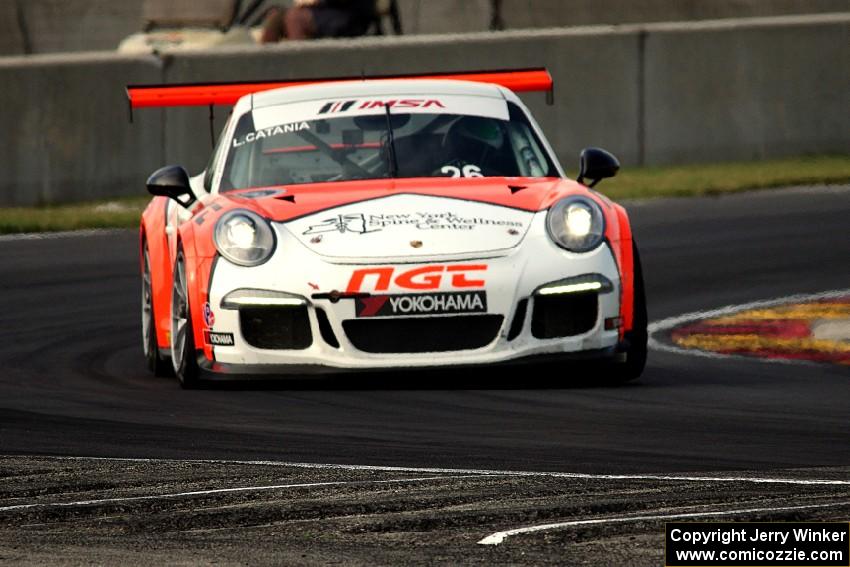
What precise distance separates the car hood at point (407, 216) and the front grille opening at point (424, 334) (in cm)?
26

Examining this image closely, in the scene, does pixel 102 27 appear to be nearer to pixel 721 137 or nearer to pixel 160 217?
pixel 721 137

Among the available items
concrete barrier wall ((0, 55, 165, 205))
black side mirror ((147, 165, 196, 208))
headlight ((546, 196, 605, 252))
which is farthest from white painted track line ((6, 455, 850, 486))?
concrete barrier wall ((0, 55, 165, 205))

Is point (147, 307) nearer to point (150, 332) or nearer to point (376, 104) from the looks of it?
point (150, 332)

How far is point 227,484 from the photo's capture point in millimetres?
6227

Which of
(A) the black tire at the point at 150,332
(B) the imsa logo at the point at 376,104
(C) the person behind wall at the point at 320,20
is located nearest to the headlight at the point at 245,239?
(A) the black tire at the point at 150,332

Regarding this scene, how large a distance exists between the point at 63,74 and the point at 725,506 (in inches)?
467

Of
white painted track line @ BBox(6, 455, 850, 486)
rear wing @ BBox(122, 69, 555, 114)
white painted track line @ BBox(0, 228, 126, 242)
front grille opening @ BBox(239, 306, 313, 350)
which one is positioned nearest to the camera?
white painted track line @ BBox(6, 455, 850, 486)

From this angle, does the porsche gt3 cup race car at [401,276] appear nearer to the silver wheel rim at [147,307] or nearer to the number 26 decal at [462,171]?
the number 26 decal at [462,171]

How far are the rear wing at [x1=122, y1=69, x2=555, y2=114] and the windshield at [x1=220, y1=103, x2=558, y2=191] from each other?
72 cm

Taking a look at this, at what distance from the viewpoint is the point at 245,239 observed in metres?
8.67

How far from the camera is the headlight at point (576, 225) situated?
8.66m

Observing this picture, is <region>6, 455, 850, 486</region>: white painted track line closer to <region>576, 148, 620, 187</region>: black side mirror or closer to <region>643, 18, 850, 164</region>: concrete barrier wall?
<region>576, 148, 620, 187</region>: black side mirror

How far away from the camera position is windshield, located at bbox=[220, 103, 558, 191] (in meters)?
9.55

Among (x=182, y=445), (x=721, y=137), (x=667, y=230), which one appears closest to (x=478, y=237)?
(x=182, y=445)
